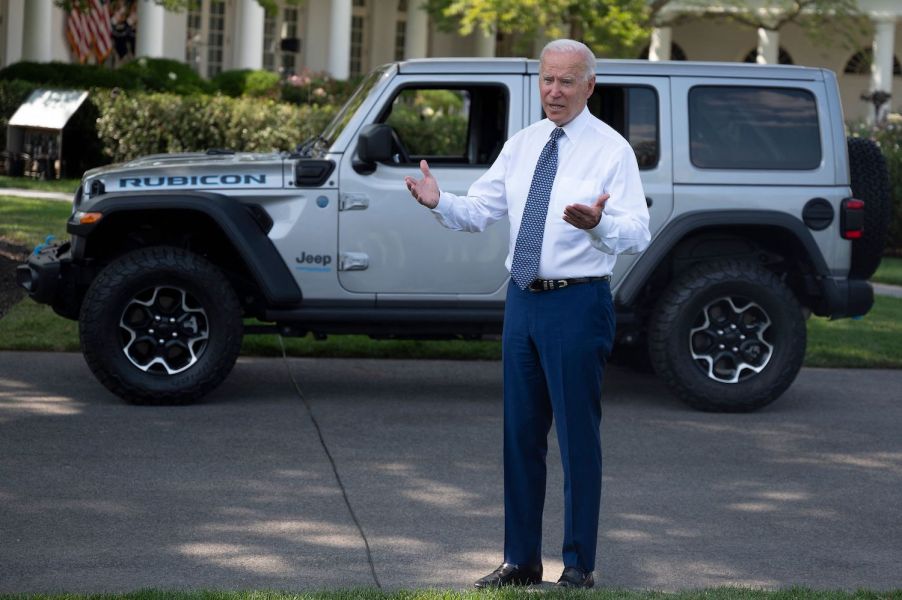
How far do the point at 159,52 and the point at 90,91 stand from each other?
8.56 metres

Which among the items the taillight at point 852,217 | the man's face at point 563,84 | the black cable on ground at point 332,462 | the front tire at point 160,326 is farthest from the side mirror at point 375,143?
the man's face at point 563,84

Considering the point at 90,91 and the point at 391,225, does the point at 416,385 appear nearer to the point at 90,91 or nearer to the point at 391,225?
the point at 391,225

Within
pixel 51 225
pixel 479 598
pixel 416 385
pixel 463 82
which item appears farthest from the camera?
pixel 51 225

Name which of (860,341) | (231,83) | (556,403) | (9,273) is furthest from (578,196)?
(231,83)

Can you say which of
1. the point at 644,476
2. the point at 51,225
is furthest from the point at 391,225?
the point at 51,225

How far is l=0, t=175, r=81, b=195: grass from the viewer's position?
20.4 metres

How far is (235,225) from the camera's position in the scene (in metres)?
8.19

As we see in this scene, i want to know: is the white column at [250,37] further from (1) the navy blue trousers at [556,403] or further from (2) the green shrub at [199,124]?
(1) the navy blue trousers at [556,403]

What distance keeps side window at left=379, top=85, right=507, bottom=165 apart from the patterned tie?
3584 mm

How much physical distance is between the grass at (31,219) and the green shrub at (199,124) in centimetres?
431

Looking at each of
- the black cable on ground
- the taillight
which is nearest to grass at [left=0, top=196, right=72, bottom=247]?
the black cable on ground

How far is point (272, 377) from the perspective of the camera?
9.44m

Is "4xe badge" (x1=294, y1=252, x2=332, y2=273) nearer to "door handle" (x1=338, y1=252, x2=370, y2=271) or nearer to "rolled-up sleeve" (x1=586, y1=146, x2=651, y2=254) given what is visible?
"door handle" (x1=338, y1=252, x2=370, y2=271)

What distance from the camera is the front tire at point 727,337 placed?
8719mm
